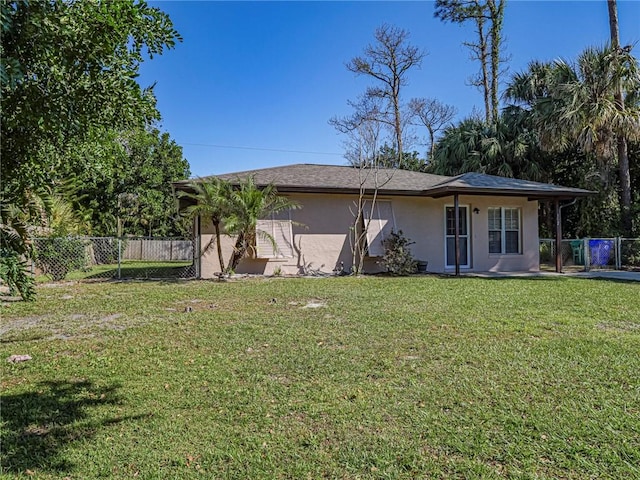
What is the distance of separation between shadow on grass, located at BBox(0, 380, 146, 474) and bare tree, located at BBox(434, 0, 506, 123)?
25.6 metres

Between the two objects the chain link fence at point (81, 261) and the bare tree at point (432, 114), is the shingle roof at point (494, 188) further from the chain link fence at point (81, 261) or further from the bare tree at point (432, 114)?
the bare tree at point (432, 114)

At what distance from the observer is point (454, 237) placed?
1422cm

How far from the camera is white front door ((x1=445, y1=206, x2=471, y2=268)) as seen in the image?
14219 millimetres

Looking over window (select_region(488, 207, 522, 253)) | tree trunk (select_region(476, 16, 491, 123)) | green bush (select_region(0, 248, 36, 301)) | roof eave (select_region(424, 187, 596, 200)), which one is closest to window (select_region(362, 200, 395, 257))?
roof eave (select_region(424, 187, 596, 200))

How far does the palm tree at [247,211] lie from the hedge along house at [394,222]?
2.18 feet

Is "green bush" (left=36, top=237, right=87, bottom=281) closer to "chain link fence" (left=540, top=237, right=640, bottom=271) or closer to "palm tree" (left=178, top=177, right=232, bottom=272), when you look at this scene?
"palm tree" (left=178, top=177, right=232, bottom=272)

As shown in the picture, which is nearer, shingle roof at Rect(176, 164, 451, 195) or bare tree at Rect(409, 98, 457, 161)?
shingle roof at Rect(176, 164, 451, 195)

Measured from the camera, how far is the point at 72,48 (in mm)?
2318

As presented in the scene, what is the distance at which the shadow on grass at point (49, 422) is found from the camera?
2559 millimetres

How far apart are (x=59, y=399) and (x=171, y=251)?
22683mm

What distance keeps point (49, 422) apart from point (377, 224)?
36.4 ft

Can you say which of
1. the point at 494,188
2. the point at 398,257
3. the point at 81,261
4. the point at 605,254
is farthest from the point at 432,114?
the point at 81,261

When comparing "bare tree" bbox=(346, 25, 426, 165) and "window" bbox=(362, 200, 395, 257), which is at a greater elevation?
"bare tree" bbox=(346, 25, 426, 165)

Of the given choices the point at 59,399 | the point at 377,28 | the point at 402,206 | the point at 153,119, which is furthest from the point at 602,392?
the point at 377,28
